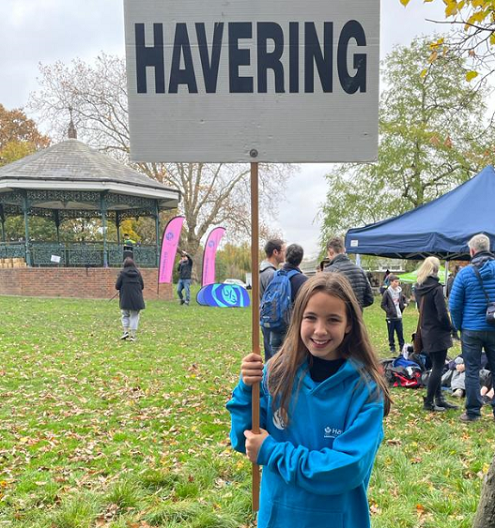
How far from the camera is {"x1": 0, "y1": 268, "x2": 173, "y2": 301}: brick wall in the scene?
18.7m

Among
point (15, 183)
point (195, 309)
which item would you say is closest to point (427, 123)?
point (195, 309)

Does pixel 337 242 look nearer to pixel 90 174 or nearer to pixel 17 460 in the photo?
pixel 17 460

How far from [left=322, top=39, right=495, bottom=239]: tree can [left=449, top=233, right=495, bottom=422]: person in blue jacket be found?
20324 millimetres

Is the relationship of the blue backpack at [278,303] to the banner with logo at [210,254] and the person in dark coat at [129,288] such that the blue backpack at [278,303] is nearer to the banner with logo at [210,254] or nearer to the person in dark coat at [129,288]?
the person in dark coat at [129,288]

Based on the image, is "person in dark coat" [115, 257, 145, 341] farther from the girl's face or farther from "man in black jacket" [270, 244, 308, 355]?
the girl's face

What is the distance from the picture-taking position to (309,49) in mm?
1914

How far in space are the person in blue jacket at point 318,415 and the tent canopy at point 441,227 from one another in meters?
6.78

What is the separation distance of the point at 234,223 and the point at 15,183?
623 inches

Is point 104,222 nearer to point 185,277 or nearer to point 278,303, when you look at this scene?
Result: point 185,277

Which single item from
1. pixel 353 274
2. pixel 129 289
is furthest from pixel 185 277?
pixel 353 274

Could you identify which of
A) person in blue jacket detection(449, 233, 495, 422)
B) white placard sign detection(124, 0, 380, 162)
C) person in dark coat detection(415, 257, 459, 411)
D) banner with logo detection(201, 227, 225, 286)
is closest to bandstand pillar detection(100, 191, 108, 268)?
banner with logo detection(201, 227, 225, 286)

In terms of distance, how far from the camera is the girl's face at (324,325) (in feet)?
5.65

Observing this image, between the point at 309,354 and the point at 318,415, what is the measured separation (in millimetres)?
234

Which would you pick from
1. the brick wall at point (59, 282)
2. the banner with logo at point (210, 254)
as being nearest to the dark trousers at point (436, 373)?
the banner with logo at point (210, 254)
